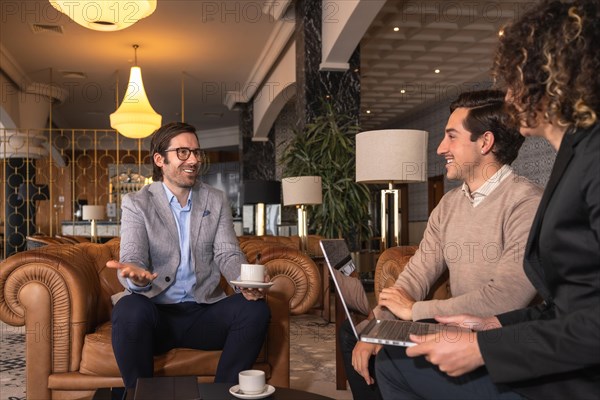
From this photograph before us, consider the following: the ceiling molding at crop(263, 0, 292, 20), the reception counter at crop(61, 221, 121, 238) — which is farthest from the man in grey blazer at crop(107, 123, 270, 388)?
the reception counter at crop(61, 221, 121, 238)

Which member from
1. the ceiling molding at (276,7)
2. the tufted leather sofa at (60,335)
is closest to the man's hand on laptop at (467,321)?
the tufted leather sofa at (60,335)

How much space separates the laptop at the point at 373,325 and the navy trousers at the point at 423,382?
0.20ft

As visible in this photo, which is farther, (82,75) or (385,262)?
(82,75)

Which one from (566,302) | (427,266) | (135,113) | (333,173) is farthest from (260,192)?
(566,302)

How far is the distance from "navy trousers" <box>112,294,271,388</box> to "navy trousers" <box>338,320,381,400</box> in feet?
1.39

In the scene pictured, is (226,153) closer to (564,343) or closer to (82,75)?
(82,75)

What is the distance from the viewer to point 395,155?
9.36ft

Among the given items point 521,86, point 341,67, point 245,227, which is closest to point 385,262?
point 521,86

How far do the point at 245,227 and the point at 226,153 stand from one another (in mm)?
7528

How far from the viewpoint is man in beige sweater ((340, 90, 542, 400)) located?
1.71 m

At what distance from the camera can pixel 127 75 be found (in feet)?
35.0

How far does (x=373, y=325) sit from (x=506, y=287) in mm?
425

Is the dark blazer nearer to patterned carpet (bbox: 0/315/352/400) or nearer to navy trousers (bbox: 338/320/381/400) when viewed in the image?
navy trousers (bbox: 338/320/381/400)

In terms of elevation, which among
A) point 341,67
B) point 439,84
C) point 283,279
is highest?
point 439,84
